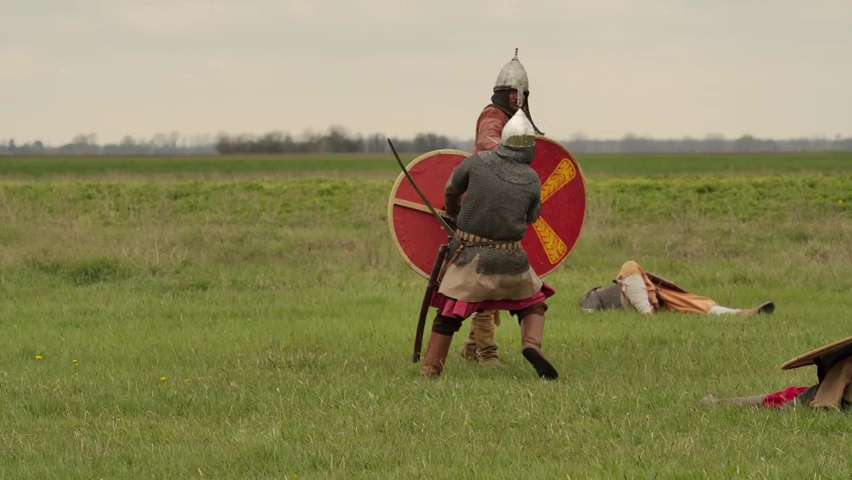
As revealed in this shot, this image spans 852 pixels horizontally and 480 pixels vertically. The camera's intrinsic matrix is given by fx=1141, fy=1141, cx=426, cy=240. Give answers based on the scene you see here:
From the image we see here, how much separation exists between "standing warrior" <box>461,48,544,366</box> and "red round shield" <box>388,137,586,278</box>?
0.96ft

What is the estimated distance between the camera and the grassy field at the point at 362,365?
475cm

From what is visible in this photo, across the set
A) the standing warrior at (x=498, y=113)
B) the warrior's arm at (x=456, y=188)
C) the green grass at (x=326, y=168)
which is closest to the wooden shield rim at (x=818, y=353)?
the warrior's arm at (x=456, y=188)

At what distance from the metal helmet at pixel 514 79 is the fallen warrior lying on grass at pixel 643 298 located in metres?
3.19

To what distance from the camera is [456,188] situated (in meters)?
6.80

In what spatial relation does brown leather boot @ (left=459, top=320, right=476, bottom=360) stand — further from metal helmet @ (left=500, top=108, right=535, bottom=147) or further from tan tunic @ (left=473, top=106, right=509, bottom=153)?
metal helmet @ (left=500, top=108, right=535, bottom=147)

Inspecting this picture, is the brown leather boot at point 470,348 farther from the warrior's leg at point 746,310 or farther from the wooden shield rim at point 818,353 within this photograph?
the warrior's leg at point 746,310

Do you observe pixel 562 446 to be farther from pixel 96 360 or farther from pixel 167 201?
pixel 167 201

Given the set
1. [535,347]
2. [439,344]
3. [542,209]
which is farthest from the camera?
[542,209]

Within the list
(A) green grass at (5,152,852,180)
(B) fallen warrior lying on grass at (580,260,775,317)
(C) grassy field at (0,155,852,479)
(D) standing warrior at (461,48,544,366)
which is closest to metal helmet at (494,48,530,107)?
(D) standing warrior at (461,48,544,366)

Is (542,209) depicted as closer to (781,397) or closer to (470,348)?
(470,348)

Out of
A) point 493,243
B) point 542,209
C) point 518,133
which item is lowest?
point 493,243

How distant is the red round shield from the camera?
7391 millimetres

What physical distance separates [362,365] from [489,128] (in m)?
1.70

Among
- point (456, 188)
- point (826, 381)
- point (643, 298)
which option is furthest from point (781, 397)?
point (643, 298)
